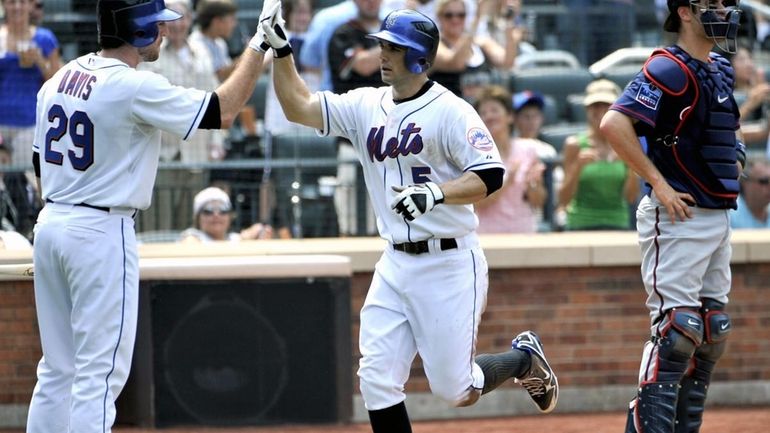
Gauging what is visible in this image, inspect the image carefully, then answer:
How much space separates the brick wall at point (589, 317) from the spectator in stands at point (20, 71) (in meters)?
2.59

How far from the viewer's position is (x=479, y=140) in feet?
17.6

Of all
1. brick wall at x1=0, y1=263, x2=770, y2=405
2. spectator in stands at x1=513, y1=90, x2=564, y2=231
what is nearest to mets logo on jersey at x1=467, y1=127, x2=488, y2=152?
brick wall at x1=0, y1=263, x2=770, y2=405

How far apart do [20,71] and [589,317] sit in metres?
4.05

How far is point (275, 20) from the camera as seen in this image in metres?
5.41

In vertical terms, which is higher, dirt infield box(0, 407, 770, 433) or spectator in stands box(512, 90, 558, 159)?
spectator in stands box(512, 90, 558, 159)

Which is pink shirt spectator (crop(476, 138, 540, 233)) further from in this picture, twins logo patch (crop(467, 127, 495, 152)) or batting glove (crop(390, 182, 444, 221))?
batting glove (crop(390, 182, 444, 221))

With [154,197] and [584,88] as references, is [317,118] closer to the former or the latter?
[154,197]

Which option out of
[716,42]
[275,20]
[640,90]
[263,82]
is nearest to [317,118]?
[275,20]

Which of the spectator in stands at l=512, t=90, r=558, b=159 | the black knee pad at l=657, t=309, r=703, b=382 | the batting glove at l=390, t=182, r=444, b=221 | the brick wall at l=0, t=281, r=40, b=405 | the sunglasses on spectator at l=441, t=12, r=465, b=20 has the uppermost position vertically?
the sunglasses on spectator at l=441, t=12, r=465, b=20

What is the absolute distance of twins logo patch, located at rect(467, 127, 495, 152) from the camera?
5.34m

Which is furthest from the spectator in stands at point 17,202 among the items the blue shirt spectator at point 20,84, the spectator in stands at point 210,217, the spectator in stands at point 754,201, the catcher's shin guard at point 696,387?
the spectator in stands at point 754,201

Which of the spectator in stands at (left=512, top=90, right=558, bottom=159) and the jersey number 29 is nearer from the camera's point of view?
the jersey number 29

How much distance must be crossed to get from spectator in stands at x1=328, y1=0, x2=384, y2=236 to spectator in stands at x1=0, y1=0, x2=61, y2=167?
192cm

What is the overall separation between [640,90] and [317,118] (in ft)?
4.55
